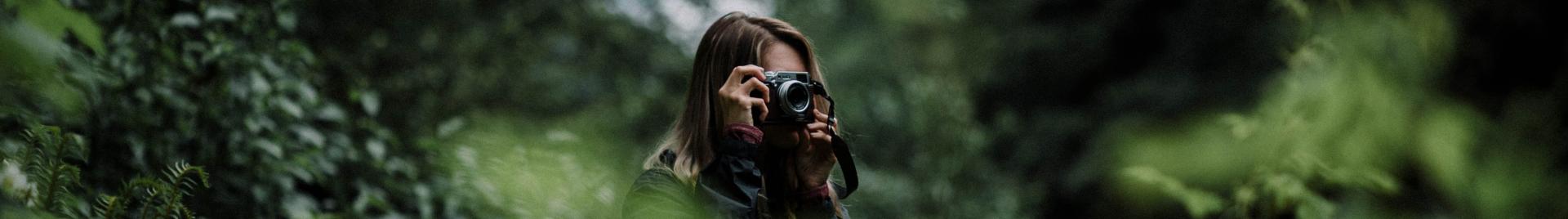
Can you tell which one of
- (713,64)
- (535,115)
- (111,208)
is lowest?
(111,208)

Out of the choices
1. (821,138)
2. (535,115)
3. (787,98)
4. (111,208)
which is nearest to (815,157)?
(821,138)

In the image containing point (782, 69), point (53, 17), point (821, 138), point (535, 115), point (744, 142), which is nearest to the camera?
point (53, 17)

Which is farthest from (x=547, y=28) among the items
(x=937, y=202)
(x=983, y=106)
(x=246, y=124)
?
(x=983, y=106)

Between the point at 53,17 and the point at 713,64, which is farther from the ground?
the point at 713,64

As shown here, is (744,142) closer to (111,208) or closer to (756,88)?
(756,88)

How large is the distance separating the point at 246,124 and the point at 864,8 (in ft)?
19.5

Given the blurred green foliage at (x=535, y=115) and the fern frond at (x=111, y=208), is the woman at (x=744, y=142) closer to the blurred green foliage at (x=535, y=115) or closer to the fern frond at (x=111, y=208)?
the blurred green foliage at (x=535, y=115)

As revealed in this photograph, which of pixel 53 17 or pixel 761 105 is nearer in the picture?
pixel 53 17

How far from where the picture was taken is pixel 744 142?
1359 millimetres

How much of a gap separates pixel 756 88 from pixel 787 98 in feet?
0.14

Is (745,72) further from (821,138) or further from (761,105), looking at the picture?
(821,138)

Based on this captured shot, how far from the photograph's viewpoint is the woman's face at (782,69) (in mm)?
1460

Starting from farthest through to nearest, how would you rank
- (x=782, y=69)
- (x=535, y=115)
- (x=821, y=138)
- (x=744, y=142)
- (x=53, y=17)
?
(x=535, y=115)
(x=782, y=69)
(x=821, y=138)
(x=744, y=142)
(x=53, y=17)

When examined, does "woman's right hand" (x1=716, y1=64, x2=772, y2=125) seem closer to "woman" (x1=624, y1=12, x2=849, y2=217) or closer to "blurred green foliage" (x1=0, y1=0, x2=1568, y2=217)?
"woman" (x1=624, y1=12, x2=849, y2=217)
